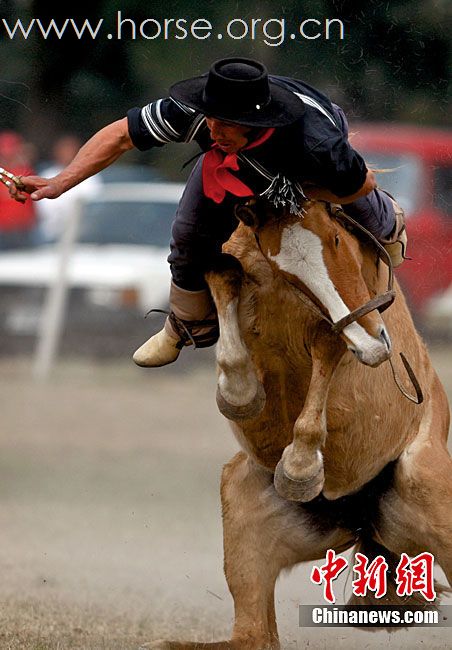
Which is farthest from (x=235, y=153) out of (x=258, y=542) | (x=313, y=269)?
(x=258, y=542)

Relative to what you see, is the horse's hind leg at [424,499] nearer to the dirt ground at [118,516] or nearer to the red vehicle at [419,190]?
the dirt ground at [118,516]

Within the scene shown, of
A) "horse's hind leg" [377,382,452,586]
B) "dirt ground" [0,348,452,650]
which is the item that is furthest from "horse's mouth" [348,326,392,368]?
"dirt ground" [0,348,452,650]

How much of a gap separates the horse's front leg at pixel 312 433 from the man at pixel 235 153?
0.50m

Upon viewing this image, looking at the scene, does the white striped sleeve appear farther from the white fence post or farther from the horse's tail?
the white fence post

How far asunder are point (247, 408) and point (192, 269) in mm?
582

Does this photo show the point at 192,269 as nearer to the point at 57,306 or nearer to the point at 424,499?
the point at 424,499

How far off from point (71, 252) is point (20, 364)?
1050 millimetres

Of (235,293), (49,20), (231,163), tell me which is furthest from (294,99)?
(49,20)

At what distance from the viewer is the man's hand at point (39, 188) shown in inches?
209

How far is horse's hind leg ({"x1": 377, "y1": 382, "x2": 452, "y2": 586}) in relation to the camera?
5785mm

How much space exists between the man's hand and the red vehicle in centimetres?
198

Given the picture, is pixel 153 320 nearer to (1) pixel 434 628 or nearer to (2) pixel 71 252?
(2) pixel 71 252

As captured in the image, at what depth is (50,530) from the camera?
339 inches

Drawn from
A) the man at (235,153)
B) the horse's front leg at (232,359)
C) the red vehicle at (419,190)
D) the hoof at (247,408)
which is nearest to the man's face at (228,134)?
the man at (235,153)
